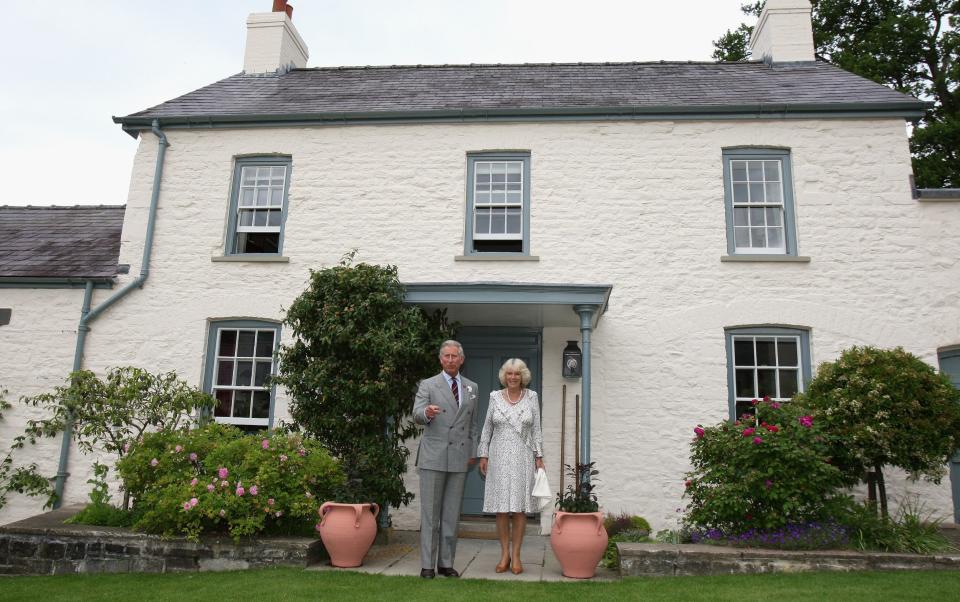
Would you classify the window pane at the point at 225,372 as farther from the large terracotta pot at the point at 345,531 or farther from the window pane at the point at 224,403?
the large terracotta pot at the point at 345,531

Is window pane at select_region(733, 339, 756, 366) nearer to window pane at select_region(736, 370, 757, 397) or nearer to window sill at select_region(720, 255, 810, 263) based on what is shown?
window pane at select_region(736, 370, 757, 397)

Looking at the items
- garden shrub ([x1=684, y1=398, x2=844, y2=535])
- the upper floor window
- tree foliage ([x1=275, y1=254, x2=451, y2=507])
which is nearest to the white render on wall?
the upper floor window

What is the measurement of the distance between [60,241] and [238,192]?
3.37m

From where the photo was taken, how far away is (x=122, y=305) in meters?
9.71

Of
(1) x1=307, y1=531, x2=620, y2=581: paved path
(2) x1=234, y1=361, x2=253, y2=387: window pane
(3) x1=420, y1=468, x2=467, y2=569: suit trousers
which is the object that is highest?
(2) x1=234, y1=361, x2=253, y2=387: window pane

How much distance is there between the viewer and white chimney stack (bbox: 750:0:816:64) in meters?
11.2

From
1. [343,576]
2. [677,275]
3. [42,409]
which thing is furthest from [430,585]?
[42,409]

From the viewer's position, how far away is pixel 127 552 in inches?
256

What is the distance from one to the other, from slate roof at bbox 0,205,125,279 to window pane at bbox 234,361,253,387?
2.31 metres

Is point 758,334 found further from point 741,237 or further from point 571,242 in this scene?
point 571,242

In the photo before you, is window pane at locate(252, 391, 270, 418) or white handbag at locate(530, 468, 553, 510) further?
window pane at locate(252, 391, 270, 418)

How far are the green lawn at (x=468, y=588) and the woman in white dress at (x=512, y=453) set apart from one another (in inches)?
21.8

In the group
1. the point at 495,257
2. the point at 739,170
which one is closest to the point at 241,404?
the point at 495,257

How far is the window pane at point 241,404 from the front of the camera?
942cm
